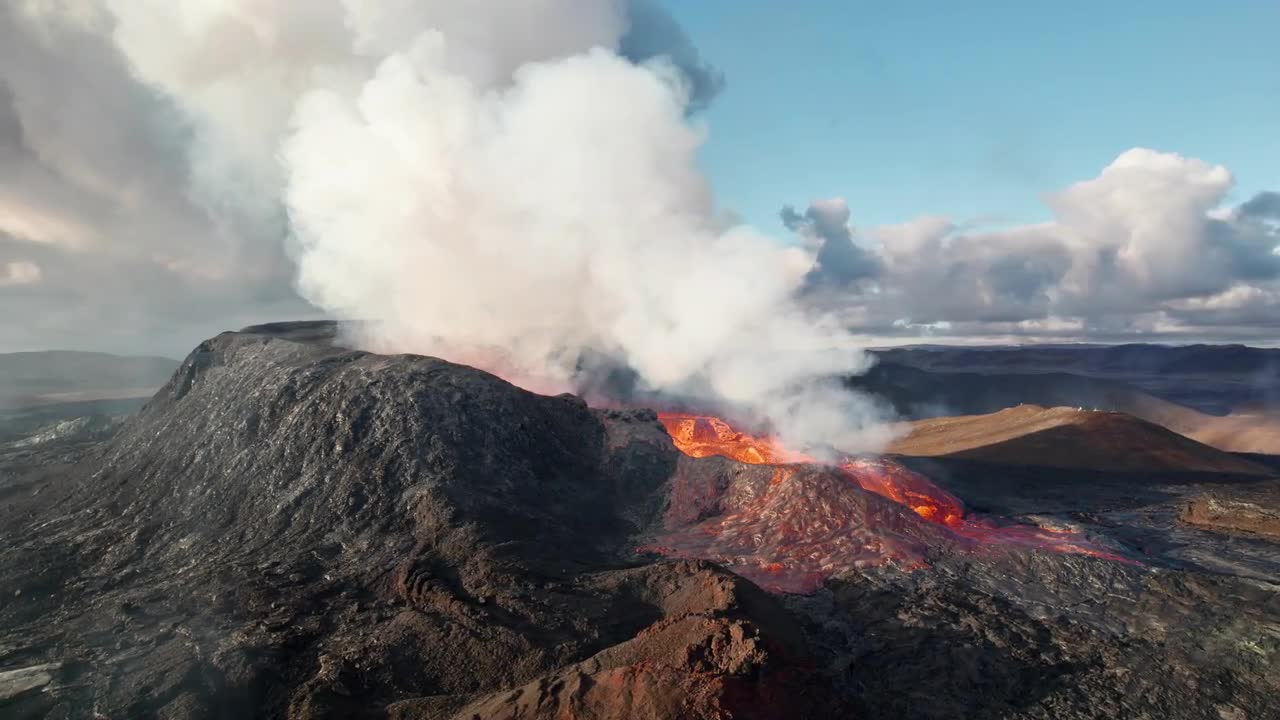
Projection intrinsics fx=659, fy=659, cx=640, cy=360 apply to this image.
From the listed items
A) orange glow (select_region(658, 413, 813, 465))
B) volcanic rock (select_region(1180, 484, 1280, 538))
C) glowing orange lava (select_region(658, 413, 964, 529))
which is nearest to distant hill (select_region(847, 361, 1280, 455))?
volcanic rock (select_region(1180, 484, 1280, 538))

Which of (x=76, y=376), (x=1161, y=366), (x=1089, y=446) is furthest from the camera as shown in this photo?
(x=1161, y=366)

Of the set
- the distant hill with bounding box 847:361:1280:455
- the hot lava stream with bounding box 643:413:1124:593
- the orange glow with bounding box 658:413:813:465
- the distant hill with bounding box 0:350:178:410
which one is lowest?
the distant hill with bounding box 847:361:1280:455

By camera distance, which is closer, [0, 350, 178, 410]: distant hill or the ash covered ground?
the ash covered ground

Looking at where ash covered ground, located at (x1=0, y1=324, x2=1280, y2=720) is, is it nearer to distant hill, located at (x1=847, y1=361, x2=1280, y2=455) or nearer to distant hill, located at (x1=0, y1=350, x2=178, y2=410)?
distant hill, located at (x1=847, y1=361, x2=1280, y2=455)

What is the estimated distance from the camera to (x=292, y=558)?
17.9 metres

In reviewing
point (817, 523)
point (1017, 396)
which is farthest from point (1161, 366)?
point (817, 523)

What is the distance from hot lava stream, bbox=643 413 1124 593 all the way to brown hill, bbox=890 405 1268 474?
2453 centimetres

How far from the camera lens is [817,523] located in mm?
19859

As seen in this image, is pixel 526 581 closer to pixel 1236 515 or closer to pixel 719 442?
pixel 719 442

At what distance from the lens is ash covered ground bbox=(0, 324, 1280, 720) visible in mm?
11703

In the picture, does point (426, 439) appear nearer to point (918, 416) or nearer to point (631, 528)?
point (631, 528)

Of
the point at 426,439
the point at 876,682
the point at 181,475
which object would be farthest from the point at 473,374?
the point at 876,682

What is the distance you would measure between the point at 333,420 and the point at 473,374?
516 cm

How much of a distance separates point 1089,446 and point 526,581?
1727 inches
